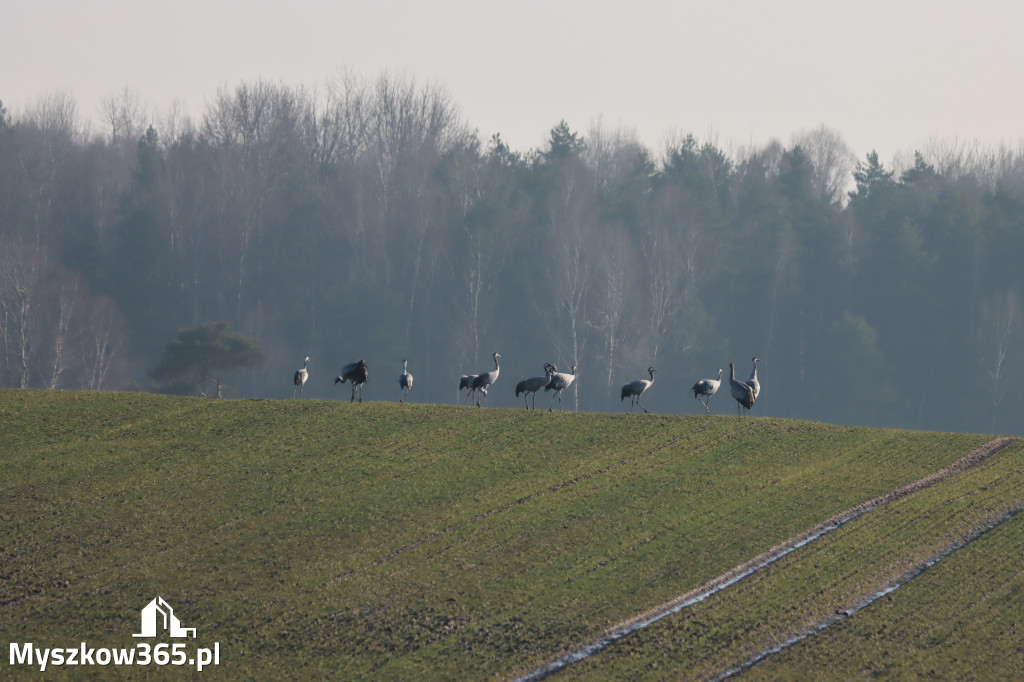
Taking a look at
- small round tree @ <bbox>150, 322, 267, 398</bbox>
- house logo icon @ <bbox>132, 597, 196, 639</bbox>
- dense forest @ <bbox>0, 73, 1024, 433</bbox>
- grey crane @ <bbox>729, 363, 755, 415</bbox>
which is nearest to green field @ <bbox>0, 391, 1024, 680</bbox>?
house logo icon @ <bbox>132, 597, 196, 639</bbox>

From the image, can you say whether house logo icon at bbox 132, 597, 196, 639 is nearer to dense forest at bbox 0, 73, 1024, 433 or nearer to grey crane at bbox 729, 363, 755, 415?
grey crane at bbox 729, 363, 755, 415

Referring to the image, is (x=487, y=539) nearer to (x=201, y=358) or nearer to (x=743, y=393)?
(x=743, y=393)

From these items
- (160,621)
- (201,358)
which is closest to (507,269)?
(201,358)

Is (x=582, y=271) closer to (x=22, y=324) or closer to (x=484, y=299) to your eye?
(x=484, y=299)

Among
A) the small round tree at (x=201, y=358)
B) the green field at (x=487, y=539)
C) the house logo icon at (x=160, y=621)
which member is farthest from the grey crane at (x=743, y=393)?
the small round tree at (x=201, y=358)

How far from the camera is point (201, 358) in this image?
78.6m

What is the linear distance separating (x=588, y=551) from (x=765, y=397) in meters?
78.5

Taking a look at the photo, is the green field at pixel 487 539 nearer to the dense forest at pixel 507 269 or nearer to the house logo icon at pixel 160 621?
the house logo icon at pixel 160 621

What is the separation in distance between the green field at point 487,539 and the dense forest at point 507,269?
60.1 m

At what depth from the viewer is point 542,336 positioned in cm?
10550

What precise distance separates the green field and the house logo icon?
0.93 ft

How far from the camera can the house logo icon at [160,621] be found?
81.8 feet

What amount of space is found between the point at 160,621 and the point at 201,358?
181ft

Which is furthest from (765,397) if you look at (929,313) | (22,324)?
(22,324)
